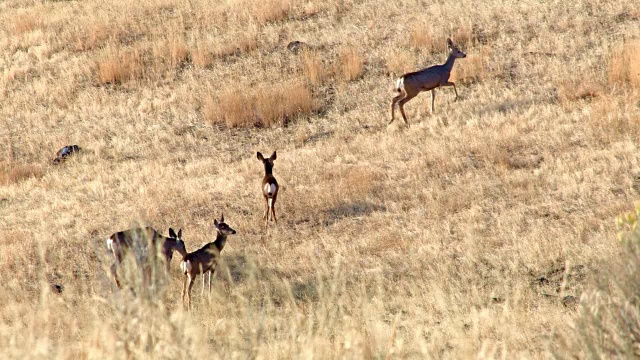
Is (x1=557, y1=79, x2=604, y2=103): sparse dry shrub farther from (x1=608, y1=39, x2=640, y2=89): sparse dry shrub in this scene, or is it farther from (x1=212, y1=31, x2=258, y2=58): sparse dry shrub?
(x1=212, y1=31, x2=258, y2=58): sparse dry shrub

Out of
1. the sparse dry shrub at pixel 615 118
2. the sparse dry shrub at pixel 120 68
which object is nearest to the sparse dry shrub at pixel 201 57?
the sparse dry shrub at pixel 120 68

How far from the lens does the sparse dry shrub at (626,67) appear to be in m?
18.2

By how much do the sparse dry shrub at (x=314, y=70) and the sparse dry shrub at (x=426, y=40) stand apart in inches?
87.9

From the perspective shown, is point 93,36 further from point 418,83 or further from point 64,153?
point 418,83

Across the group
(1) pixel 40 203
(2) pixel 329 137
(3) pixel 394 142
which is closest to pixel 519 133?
(3) pixel 394 142

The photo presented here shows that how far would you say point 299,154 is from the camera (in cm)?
1772

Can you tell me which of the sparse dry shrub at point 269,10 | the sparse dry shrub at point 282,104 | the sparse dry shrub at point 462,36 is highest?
the sparse dry shrub at point 269,10

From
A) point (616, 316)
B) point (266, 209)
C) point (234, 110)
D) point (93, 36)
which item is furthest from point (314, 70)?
point (616, 316)

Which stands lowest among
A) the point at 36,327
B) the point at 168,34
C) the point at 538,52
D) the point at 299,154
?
the point at 36,327

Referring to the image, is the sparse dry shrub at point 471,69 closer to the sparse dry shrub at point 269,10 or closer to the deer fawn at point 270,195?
the sparse dry shrub at point 269,10

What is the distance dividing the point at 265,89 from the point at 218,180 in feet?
16.1

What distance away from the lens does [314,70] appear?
2175 cm

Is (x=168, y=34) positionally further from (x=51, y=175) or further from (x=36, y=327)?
(x=36, y=327)

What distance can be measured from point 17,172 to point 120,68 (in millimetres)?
5333
